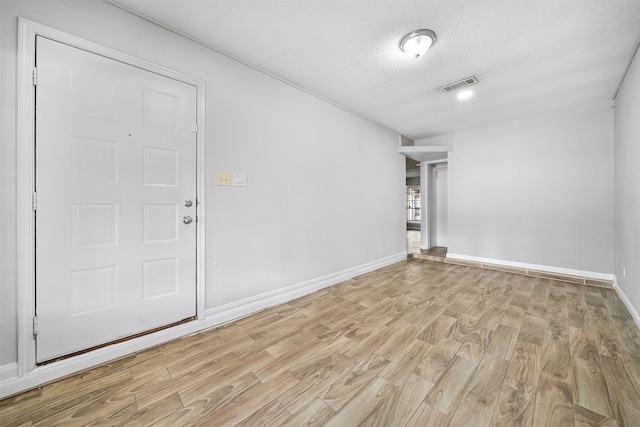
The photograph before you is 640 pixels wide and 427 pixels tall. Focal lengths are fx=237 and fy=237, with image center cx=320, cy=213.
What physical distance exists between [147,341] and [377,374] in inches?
68.2

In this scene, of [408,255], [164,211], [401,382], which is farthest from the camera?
[408,255]

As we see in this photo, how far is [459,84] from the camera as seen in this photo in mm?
2828

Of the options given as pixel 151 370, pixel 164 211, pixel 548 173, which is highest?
pixel 548 173

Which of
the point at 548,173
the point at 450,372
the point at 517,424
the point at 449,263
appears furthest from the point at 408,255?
the point at 517,424

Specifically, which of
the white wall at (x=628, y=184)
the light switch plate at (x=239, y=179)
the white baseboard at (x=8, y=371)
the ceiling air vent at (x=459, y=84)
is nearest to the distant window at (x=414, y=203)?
the white wall at (x=628, y=184)

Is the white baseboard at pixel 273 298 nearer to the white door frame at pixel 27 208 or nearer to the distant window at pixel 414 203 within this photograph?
the white door frame at pixel 27 208

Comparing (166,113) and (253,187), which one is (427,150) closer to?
(253,187)

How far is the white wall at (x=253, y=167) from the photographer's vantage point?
1.41 m

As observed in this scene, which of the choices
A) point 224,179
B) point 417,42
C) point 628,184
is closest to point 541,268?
point 628,184

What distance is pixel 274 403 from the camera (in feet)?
4.31

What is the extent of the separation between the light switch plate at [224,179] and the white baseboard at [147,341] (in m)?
1.16

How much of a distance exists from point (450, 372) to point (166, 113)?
9.36 feet

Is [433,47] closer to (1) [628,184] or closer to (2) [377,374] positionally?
(1) [628,184]

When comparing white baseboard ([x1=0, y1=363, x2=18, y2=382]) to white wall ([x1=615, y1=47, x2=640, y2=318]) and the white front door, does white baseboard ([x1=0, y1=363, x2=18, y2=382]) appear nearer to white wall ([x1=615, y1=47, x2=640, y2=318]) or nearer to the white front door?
the white front door
